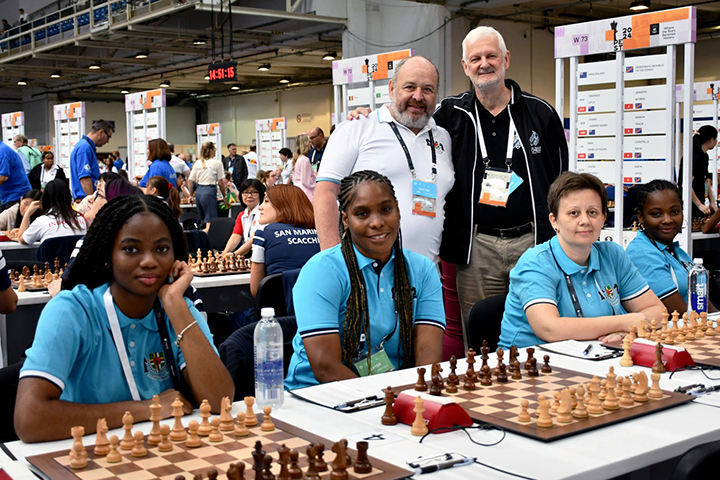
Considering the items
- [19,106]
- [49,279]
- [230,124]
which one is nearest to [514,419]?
[49,279]

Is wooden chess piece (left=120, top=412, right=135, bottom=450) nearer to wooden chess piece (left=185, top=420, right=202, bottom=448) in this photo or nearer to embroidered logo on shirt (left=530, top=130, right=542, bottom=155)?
wooden chess piece (left=185, top=420, right=202, bottom=448)

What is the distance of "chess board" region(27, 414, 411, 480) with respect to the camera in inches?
54.1

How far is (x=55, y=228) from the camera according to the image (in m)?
5.74

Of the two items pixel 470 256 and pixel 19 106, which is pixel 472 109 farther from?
pixel 19 106

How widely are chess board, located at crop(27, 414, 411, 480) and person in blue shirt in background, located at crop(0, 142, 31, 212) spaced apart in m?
8.77

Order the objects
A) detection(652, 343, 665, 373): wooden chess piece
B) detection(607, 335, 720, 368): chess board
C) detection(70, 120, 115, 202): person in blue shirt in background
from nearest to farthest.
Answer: detection(652, 343, 665, 373): wooden chess piece, detection(607, 335, 720, 368): chess board, detection(70, 120, 115, 202): person in blue shirt in background

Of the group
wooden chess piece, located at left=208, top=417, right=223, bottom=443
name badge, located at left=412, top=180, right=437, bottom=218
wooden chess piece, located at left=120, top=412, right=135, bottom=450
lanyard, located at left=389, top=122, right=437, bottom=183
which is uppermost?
lanyard, located at left=389, top=122, right=437, bottom=183

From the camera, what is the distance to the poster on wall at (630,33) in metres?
5.54

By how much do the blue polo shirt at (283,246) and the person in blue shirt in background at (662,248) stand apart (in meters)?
1.69

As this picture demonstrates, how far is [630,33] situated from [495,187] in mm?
3207

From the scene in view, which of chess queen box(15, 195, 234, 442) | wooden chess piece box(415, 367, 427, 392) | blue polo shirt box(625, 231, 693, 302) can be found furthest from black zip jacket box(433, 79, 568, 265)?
chess queen box(15, 195, 234, 442)

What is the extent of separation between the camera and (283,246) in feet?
13.8

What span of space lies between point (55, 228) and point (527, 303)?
13.7 feet

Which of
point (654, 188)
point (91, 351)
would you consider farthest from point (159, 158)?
point (91, 351)
